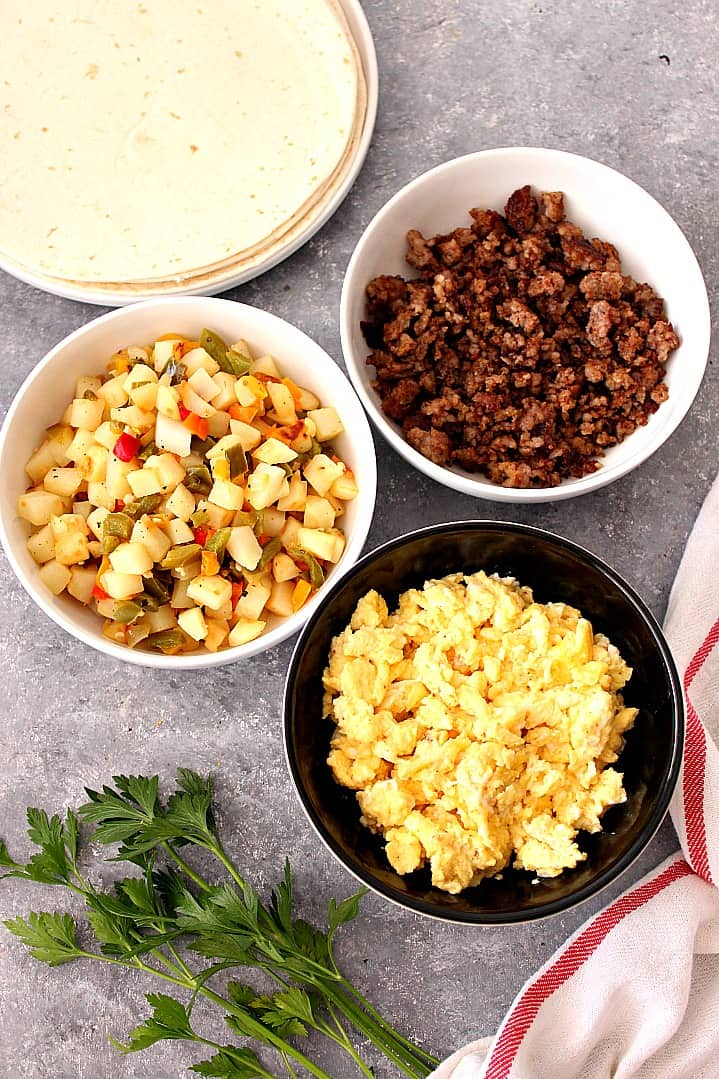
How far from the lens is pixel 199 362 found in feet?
7.73

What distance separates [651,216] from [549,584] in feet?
3.25

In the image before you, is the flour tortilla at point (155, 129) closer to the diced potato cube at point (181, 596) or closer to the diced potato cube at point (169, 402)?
the diced potato cube at point (169, 402)

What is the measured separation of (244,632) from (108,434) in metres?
0.59

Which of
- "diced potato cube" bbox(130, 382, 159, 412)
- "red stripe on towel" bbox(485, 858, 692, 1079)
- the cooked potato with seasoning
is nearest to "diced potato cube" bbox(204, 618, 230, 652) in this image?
the cooked potato with seasoning

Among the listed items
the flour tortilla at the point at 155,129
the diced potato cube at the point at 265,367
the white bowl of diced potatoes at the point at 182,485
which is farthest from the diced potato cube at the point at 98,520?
the flour tortilla at the point at 155,129

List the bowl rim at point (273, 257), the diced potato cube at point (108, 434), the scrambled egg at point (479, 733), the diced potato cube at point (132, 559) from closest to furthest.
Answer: the scrambled egg at point (479, 733) → the diced potato cube at point (132, 559) → the diced potato cube at point (108, 434) → the bowl rim at point (273, 257)

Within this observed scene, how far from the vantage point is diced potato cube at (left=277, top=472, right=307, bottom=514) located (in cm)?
233

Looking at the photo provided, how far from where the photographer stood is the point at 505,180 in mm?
2498

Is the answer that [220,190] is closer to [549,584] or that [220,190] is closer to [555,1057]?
[549,584]

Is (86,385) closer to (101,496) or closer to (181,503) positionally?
(101,496)

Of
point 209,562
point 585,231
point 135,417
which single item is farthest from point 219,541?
point 585,231

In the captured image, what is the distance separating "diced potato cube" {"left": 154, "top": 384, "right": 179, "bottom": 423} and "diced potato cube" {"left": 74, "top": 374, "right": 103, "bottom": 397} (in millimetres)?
258

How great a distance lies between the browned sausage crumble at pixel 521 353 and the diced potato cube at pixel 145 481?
2.04ft

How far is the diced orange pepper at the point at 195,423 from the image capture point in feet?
7.43
